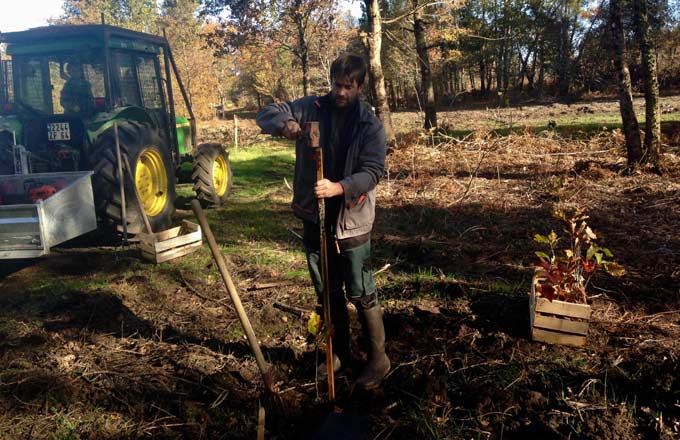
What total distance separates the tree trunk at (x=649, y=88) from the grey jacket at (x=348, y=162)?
25.3 ft

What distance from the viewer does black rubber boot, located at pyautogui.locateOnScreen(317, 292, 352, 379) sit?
311 centimetres

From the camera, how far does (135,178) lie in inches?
228

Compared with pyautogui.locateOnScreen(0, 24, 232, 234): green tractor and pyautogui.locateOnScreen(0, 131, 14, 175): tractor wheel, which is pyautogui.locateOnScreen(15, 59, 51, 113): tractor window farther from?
pyautogui.locateOnScreen(0, 131, 14, 175): tractor wheel

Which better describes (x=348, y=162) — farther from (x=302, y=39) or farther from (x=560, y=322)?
(x=302, y=39)

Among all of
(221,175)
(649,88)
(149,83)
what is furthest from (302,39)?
(649,88)

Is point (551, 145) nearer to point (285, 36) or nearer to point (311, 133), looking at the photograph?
point (311, 133)

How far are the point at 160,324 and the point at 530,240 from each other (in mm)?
4112

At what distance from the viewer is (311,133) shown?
253 centimetres

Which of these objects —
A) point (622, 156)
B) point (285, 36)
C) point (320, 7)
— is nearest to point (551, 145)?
point (622, 156)

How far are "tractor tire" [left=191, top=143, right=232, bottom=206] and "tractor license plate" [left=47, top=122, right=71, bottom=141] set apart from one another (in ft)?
5.93

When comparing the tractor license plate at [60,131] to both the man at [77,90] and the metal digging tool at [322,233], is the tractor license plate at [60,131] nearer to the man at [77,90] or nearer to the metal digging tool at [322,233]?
the man at [77,90]

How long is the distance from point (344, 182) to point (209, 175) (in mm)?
5289

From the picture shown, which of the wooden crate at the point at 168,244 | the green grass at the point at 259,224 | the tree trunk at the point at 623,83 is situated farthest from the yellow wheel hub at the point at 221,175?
the tree trunk at the point at 623,83

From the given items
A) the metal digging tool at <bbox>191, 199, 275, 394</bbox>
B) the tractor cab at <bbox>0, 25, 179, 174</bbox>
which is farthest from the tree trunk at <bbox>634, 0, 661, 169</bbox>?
the metal digging tool at <bbox>191, 199, 275, 394</bbox>
